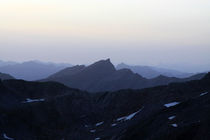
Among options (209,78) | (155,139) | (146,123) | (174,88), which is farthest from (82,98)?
(155,139)

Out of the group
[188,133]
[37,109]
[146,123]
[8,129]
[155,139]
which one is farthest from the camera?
[37,109]

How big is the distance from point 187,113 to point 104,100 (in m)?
45.0

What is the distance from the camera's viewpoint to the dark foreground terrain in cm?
4353

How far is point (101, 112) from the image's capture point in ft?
257

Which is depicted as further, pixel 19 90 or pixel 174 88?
pixel 19 90

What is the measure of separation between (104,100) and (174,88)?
21387 mm

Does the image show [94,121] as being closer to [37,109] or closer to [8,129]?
[37,109]

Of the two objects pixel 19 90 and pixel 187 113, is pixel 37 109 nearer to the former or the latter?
pixel 19 90

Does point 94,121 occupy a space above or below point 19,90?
below

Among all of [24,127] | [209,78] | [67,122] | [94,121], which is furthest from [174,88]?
[24,127]

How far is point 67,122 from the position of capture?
72.1 m

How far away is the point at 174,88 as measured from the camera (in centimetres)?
7425

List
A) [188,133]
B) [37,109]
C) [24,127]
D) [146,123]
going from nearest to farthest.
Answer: [188,133]
[146,123]
[24,127]
[37,109]

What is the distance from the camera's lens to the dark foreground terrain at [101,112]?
4353 cm
